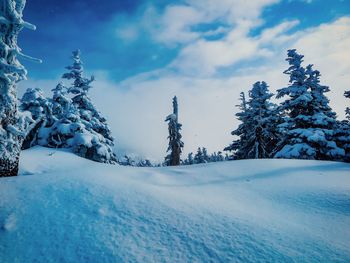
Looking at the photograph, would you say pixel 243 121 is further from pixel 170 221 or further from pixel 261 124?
pixel 170 221

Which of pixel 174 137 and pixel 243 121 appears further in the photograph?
pixel 243 121

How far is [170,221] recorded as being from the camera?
325 centimetres

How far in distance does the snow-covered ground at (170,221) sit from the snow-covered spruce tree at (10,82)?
3.14ft

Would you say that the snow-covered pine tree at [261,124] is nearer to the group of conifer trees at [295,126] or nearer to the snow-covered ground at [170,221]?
the group of conifer trees at [295,126]

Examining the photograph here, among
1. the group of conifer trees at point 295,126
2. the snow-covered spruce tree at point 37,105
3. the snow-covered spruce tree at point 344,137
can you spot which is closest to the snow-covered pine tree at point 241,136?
the group of conifer trees at point 295,126

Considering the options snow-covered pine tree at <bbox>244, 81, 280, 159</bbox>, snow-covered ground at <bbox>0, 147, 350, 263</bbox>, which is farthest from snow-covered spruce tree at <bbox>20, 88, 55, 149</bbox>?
snow-covered pine tree at <bbox>244, 81, 280, 159</bbox>

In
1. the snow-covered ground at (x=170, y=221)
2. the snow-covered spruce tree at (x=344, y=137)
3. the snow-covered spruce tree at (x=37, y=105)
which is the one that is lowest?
the snow-covered ground at (x=170, y=221)

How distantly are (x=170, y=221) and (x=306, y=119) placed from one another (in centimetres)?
1646

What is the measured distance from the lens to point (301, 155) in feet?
50.5

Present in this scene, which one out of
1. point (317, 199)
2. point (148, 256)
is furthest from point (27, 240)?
point (317, 199)

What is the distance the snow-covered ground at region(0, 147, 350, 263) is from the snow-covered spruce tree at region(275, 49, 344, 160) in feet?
36.7

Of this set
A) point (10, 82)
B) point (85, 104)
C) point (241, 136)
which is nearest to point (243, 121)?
point (241, 136)

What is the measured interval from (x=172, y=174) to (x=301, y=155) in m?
12.2

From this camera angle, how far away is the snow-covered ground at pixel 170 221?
261 centimetres
